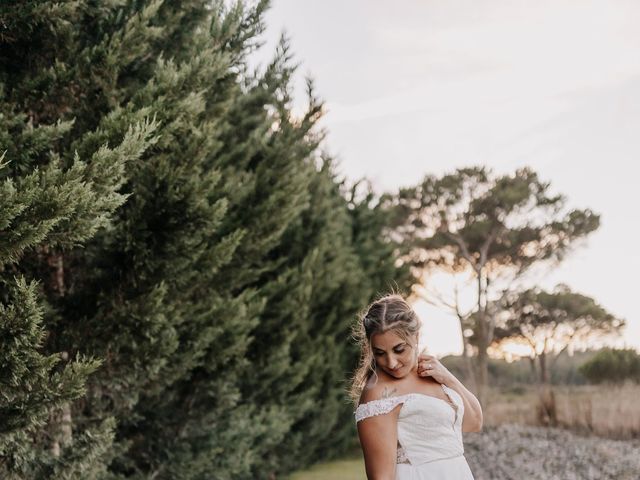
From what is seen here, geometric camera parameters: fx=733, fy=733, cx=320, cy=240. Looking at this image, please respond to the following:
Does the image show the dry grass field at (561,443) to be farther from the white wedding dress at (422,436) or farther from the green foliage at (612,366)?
the white wedding dress at (422,436)

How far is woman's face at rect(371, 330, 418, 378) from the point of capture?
3158 mm

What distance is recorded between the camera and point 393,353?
10.4 ft

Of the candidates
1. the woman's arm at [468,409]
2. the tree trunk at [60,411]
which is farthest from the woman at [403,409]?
the tree trunk at [60,411]

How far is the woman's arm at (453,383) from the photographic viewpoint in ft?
10.8

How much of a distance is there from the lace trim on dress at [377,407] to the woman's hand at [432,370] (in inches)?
8.4

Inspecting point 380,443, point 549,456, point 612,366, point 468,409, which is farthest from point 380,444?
point 612,366

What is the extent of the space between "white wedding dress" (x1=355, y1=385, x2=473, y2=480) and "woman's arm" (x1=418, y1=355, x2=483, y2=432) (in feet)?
0.40

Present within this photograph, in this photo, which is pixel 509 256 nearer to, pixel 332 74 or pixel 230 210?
pixel 332 74

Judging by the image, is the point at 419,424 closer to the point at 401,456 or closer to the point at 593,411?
the point at 401,456

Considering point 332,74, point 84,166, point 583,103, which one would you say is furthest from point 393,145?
point 84,166

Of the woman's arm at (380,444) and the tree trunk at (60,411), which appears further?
the tree trunk at (60,411)

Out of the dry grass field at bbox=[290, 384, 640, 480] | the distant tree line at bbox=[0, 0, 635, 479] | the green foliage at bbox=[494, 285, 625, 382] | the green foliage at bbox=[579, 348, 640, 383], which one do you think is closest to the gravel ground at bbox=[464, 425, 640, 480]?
the dry grass field at bbox=[290, 384, 640, 480]

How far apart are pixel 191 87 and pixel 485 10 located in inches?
317

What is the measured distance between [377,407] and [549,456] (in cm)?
1117
